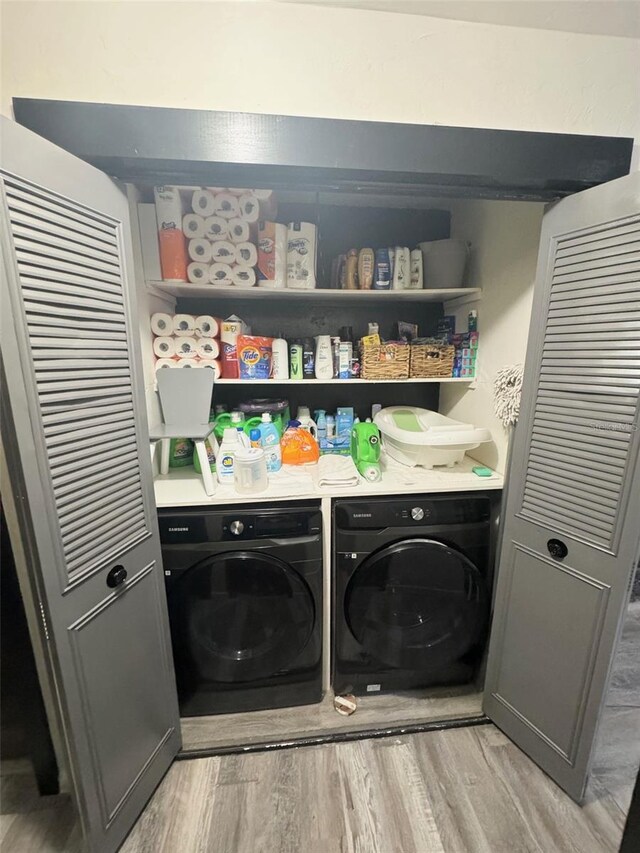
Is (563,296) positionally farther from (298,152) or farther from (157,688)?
(157,688)

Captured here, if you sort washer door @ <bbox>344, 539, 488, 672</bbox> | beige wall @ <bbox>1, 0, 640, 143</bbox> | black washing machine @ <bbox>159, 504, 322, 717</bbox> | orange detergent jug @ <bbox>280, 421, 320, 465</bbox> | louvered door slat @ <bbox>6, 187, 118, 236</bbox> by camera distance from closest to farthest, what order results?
louvered door slat @ <bbox>6, 187, 118, 236</bbox> → beige wall @ <bbox>1, 0, 640, 143</bbox> → black washing machine @ <bbox>159, 504, 322, 717</bbox> → washer door @ <bbox>344, 539, 488, 672</bbox> → orange detergent jug @ <bbox>280, 421, 320, 465</bbox>

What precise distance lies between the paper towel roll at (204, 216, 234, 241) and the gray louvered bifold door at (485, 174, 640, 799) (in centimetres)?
115

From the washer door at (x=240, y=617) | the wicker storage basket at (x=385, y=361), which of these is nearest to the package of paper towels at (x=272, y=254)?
the wicker storage basket at (x=385, y=361)

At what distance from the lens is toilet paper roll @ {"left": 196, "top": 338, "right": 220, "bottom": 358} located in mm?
1531

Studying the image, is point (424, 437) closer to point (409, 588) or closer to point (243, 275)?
point (409, 588)

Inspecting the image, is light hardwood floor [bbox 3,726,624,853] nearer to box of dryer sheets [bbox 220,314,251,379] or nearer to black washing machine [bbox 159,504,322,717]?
black washing machine [bbox 159,504,322,717]

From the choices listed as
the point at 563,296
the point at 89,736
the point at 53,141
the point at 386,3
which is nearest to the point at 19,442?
the point at 53,141

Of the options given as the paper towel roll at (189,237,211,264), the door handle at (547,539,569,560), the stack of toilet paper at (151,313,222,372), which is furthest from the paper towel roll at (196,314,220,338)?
the door handle at (547,539,569,560)

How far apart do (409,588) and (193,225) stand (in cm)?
171

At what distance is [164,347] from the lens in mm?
1507

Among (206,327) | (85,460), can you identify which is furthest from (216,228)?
(85,460)

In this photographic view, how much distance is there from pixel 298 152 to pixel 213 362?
881 millimetres

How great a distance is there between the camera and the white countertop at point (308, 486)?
1.30 meters

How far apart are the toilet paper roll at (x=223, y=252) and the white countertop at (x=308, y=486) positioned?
0.91 metres
